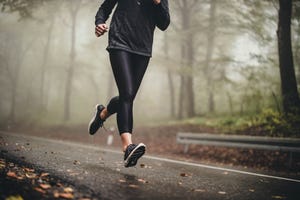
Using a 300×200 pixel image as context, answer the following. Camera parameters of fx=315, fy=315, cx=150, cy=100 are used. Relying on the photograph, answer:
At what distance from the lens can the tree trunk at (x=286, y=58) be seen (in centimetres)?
1089

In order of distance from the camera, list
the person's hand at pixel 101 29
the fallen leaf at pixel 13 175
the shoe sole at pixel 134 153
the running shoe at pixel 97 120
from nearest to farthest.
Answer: the fallen leaf at pixel 13 175
the shoe sole at pixel 134 153
the person's hand at pixel 101 29
the running shoe at pixel 97 120

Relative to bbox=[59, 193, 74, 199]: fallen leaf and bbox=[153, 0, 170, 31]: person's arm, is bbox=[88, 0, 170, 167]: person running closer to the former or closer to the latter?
bbox=[153, 0, 170, 31]: person's arm

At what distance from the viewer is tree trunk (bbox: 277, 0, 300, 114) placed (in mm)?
10891

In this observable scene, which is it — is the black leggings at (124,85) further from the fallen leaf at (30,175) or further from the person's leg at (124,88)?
the fallen leaf at (30,175)

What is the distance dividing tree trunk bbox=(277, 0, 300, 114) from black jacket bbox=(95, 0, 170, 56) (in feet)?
27.3

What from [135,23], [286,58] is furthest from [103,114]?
[286,58]

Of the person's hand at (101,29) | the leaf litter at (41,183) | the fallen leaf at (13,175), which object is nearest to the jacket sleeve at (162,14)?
the person's hand at (101,29)

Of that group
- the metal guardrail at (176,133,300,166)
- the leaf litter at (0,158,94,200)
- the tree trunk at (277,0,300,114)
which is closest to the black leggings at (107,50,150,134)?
the leaf litter at (0,158,94,200)

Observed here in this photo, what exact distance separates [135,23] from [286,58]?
8.94 metres

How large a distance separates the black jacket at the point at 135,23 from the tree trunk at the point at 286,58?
327 inches

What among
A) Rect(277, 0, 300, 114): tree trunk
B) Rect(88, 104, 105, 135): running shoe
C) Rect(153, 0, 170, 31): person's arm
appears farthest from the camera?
Rect(277, 0, 300, 114): tree trunk

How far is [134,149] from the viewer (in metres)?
3.55

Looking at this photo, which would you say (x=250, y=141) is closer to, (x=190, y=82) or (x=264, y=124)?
(x=264, y=124)

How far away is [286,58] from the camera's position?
11.2 metres
